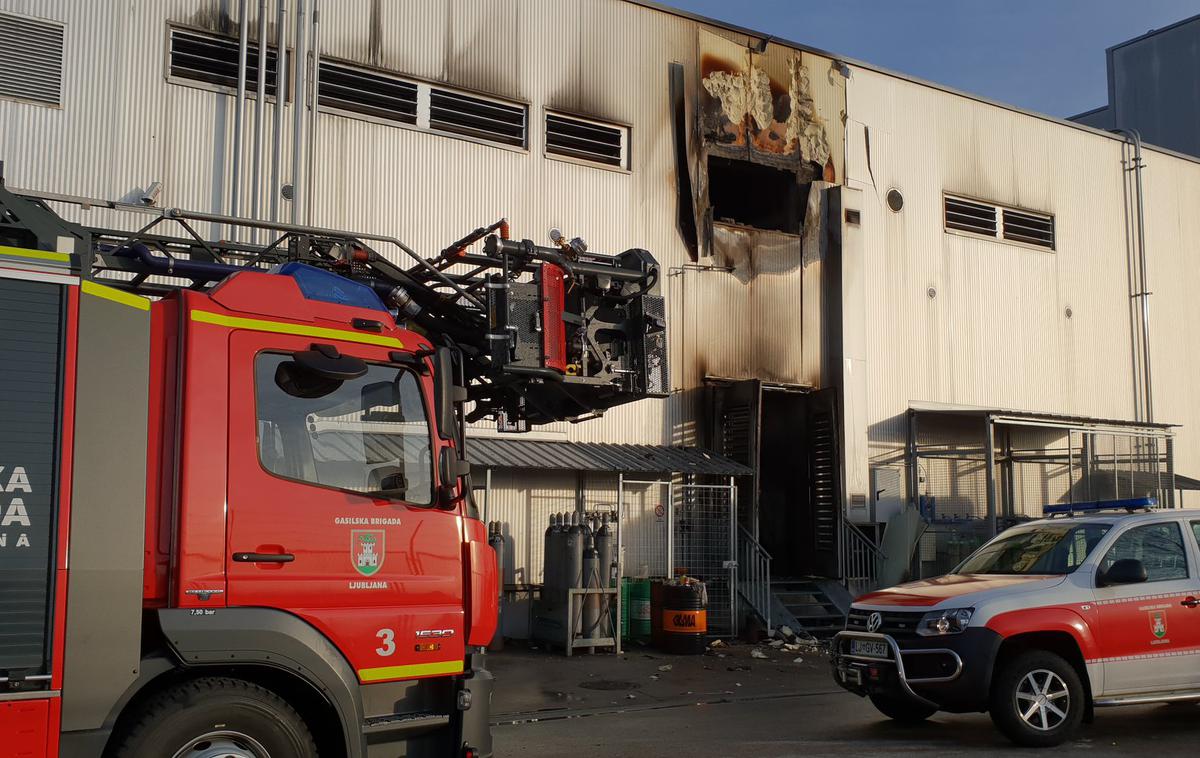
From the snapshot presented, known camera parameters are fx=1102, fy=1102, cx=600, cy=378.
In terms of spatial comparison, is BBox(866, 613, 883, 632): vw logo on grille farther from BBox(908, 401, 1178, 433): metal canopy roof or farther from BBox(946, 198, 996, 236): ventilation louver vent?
BBox(946, 198, 996, 236): ventilation louver vent

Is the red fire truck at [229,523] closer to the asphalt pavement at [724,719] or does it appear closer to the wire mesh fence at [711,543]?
the asphalt pavement at [724,719]

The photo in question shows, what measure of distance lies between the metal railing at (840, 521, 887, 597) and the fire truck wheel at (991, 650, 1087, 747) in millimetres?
10029

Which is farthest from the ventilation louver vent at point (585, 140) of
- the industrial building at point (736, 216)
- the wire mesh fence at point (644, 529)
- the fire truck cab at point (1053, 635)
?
the fire truck cab at point (1053, 635)

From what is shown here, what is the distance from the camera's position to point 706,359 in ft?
62.7

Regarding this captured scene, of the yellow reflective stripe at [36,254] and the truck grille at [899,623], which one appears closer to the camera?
the yellow reflective stripe at [36,254]

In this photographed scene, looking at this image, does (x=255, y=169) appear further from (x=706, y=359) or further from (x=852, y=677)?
(x=852, y=677)

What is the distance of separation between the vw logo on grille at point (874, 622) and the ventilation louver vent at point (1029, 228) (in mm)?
15321

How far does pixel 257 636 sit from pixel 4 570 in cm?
121

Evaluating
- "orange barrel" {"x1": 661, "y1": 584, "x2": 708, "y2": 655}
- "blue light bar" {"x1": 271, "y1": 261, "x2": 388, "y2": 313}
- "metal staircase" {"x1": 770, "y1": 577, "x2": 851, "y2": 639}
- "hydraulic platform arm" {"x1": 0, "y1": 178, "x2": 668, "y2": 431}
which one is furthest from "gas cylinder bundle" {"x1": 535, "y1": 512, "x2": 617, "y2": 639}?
"blue light bar" {"x1": 271, "y1": 261, "x2": 388, "y2": 313}

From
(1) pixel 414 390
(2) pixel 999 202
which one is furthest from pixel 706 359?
(1) pixel 414 390

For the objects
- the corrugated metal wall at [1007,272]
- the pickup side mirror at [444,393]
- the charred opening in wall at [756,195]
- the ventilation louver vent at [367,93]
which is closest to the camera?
the pickup side mirror at [444,393]

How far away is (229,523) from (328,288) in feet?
5.11

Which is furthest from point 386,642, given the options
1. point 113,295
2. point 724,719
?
point 724,719

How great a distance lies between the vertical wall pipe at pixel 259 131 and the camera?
1545 cm
